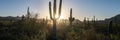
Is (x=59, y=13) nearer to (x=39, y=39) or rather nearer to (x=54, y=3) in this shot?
(x=54, y=3)

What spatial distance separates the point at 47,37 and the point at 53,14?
7.07ft

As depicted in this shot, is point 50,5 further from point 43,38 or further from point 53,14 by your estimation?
point 43,38

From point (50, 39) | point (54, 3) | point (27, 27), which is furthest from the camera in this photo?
point (27, 27)

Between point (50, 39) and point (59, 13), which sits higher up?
point (59, 13)

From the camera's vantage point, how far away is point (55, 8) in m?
19.1

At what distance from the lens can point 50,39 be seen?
20328 millimetres

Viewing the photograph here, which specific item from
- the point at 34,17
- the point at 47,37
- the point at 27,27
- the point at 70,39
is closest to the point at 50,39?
the point at 47,37

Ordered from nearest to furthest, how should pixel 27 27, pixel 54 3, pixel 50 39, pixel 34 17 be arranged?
pixel 54 3 → pixel 50 39 → pixel 27 27 → pixel 34 17

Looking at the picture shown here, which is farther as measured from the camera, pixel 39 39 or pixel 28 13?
pixel 28 13

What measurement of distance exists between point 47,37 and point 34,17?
17196 millimetres

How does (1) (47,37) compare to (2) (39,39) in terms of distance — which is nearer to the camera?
(2) (39,39)

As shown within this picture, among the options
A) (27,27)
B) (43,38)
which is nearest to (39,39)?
(43,38)

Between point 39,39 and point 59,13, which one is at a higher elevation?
point 59,13

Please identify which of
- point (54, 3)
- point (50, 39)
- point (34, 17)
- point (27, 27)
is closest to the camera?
point (54, 3)
